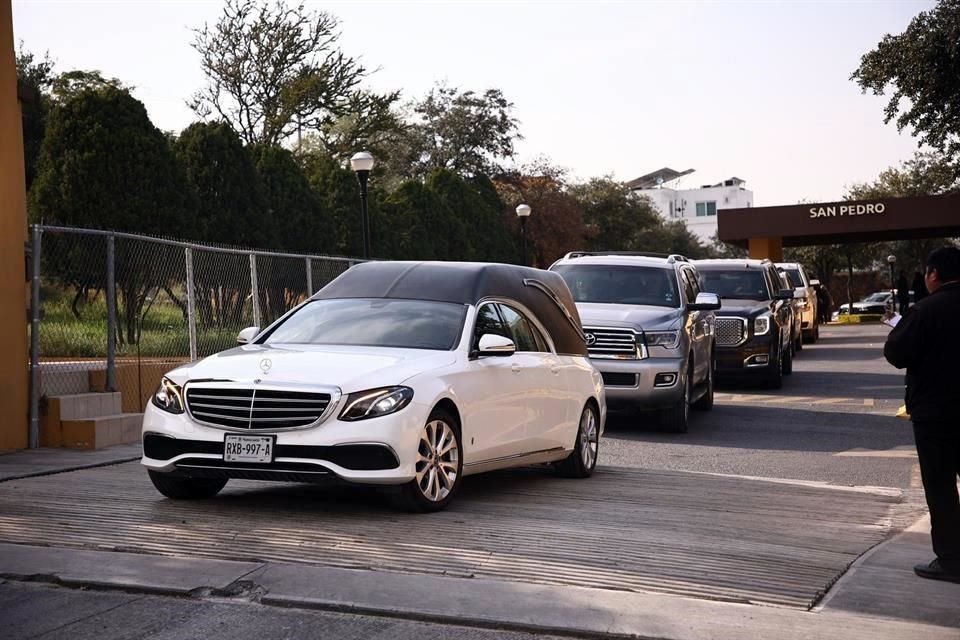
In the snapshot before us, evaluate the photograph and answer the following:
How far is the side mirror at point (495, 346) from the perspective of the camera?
1030 cm

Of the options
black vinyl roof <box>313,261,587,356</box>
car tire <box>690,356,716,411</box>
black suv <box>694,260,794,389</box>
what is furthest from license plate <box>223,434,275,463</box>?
black suv <box>694,260,794,389</box>

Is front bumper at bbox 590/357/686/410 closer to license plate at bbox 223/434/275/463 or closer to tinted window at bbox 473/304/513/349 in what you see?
tinted window at bbox 473/304/513/349

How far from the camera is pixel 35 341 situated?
1338 cm

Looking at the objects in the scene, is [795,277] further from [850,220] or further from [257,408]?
[257,408]

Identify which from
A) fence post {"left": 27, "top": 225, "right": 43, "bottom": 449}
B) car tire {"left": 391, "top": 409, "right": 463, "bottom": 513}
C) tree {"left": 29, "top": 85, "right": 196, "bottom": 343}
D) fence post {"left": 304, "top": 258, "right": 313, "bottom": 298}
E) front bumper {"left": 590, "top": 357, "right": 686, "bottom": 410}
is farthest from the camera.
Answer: tree {"left": 29, "top": 85, "right": 196, "bottom": 343}

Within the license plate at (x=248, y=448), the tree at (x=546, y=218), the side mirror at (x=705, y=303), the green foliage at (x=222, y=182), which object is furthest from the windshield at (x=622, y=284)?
the tree at (x=546, y=218)

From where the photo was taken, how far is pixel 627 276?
1900 cm

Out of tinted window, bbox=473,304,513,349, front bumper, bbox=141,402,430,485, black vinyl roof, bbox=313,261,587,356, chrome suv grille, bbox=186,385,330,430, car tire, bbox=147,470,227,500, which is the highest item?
black vinyl roof, bbox=313,261,587,356

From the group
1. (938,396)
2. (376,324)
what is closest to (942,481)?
(938,396)

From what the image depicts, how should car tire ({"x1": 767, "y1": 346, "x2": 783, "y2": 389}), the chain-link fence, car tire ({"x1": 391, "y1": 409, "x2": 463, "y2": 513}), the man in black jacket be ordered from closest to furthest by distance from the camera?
the man in black jacket → car tire ({"x1": 391, "y1": 409, "x2": 463, "y2": 513}) → the chain-link fence → car tire ({"x1": 767, "y1": 346, "x2": 783, "y2": 389})

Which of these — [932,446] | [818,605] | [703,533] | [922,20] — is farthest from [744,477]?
[922,20]

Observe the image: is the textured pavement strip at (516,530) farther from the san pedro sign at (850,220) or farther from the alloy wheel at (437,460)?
the san pedro sign at (850,220)

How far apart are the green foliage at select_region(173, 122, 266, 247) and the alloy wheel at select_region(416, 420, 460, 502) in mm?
23116

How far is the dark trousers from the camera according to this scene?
7.73 meters
